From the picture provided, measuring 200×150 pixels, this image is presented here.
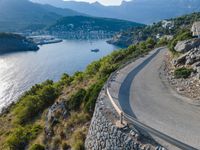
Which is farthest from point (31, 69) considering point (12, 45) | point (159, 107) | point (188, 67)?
point (159, 107)

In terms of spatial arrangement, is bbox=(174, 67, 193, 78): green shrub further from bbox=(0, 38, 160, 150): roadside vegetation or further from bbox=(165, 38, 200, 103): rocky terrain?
bbox=(0, 38, 160, 150): roadside vegetation

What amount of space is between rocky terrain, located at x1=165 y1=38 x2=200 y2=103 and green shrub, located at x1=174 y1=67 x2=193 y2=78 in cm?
25

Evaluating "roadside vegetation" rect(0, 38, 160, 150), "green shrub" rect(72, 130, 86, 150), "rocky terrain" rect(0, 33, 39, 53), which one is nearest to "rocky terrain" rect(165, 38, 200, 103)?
"roadside vegetation" rect(0, 38, 160, 150)

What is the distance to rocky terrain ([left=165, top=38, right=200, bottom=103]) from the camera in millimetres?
26250

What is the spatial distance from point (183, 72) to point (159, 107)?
729 cm

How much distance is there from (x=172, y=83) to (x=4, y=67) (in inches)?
4392

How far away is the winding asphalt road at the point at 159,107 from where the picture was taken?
18.6 meters

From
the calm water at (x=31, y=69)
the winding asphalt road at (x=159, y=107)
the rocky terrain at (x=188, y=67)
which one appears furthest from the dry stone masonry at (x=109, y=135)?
the calm water at (x=31, y=69)

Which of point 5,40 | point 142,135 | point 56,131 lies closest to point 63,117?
point 56,131

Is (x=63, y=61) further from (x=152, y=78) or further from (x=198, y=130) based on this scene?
(x=198, y=130)

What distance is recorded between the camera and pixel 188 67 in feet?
100

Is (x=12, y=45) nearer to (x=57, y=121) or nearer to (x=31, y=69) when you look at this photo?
(x=31, y=69)

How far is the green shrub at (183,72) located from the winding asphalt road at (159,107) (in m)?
1.25

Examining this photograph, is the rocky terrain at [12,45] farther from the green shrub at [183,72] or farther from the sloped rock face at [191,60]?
the green shrub at [183,72]
